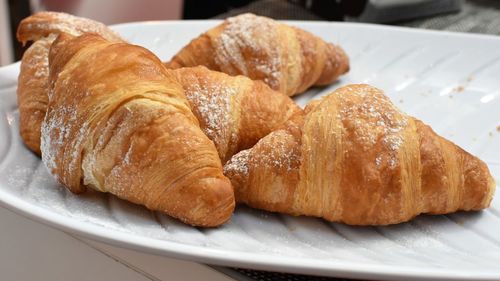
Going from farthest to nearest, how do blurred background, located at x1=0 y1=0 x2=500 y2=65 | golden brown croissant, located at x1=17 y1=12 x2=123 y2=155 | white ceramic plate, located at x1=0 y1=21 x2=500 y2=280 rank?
blurred background, located at x1=0 y1=0 x2=500 y2=65
golden brown croissant, located at x1=17 y1=12 x2=123 y2=155
white ceramic plate, located at x1=0 y1=21 x2=500 y2=280

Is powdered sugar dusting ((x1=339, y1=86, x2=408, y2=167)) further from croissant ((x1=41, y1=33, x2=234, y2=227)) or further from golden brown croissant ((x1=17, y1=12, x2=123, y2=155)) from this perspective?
golden brown croissant ((x1=17, y1=12, x2=123, y2=155))

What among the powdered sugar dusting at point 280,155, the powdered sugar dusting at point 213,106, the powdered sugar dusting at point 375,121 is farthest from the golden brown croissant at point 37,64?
the powdered sugar dusting at point 375,121

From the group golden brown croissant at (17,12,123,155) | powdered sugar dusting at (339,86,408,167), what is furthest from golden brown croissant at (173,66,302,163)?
golden brown croissant at (17,12,123,155)

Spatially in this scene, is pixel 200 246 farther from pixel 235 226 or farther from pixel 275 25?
pixel 275 25

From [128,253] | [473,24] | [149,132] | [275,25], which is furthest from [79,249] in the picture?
[473,24]

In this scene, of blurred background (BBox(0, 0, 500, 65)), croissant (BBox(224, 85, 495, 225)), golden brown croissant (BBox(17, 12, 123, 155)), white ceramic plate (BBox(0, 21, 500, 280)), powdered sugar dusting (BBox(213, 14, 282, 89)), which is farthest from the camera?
blurred background (BBox(0, 0, 500, 65))

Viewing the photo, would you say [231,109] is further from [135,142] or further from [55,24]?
[55,24]
